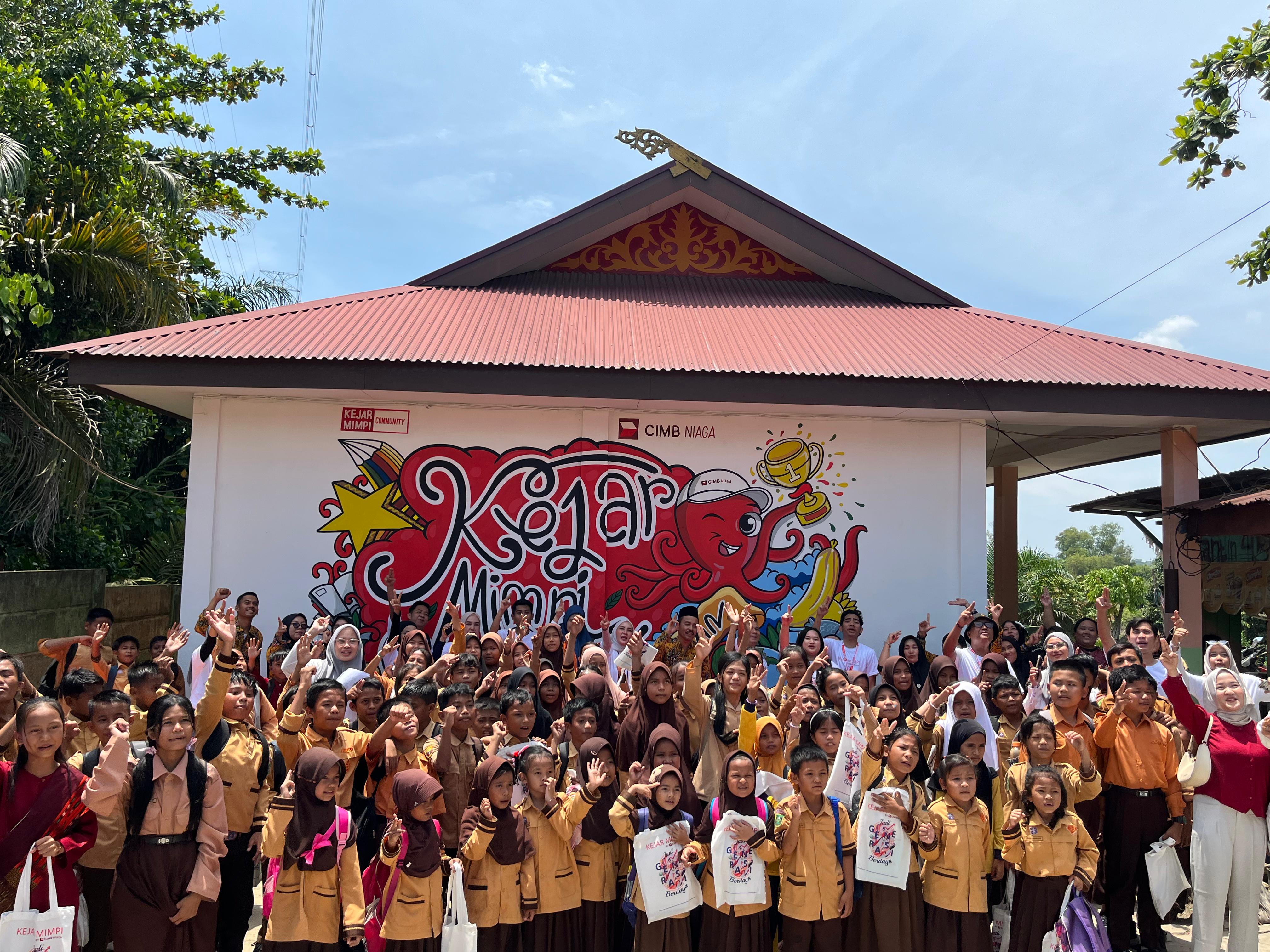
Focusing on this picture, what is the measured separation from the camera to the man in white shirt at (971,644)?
5.86 m

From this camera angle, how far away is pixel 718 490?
26.7 feet

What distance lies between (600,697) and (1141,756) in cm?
294

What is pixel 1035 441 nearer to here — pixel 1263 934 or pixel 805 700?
pixel 1263 934

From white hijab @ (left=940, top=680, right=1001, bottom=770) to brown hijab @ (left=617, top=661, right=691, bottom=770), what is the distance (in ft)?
4.41

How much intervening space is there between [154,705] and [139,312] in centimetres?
691

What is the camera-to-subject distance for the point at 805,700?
4.57m

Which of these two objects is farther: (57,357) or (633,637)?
(57,357)

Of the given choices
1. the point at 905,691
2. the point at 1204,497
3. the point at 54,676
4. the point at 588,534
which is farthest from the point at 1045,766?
the point at 1204,497

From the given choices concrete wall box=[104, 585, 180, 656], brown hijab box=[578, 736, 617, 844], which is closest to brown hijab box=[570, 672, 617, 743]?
brown hijab box=[578, 736, 617, 844]

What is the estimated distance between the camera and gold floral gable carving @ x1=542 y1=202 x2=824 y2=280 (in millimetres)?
9758

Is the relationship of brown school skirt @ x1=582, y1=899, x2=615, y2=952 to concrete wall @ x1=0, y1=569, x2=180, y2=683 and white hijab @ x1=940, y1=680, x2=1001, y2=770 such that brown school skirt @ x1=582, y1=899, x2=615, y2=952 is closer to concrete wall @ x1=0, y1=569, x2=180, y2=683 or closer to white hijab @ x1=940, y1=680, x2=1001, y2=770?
white hijab @ x1=940, y1=680, x2=1001, y2=770

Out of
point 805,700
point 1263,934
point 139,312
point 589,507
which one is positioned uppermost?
point 139,312

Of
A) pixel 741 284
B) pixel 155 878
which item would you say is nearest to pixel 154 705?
pixel 155 878

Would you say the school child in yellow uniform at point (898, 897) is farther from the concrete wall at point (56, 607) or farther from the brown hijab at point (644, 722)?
the concrete wall at point (56, 607)
